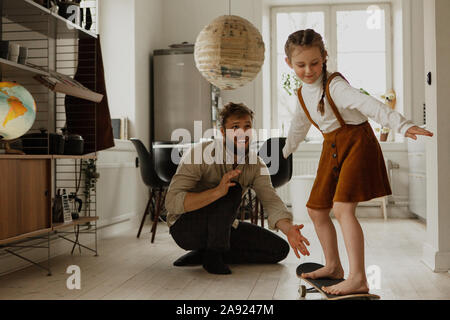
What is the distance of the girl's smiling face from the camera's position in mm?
2031

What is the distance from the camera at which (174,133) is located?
17.6 ft

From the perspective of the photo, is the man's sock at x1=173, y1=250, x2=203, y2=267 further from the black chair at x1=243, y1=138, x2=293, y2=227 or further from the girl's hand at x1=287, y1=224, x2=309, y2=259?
the black chair at x1=243, y1=138, x2=293, y2=227

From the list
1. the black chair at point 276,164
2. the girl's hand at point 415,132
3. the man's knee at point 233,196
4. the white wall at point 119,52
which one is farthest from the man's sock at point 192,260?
the white wall at point 119,52

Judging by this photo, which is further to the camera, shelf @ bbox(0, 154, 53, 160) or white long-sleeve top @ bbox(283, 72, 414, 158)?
shelf @ bbox(0, 154, 53, 160)

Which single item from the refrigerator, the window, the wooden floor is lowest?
the wooden floor

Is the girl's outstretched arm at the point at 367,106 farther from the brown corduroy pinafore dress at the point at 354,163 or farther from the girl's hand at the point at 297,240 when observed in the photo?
the girl's hand at the point at 297,240

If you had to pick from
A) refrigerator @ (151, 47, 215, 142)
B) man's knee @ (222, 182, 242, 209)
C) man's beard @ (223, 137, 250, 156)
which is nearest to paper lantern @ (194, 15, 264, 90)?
man's beard @ (223, 137, 250, 156)

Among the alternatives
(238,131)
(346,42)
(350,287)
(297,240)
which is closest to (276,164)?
(238,131)

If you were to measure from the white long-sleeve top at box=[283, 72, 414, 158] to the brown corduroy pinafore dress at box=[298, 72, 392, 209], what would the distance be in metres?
0.03

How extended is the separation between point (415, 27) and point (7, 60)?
452cm

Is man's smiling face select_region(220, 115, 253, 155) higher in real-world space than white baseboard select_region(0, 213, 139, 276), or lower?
higher

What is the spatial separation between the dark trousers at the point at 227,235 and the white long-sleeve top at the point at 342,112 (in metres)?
0.56

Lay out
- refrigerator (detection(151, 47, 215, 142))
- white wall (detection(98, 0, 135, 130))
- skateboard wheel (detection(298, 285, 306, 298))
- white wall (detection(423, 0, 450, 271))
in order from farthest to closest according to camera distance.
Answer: refrigerator (detection(151, 47, 215, 142)) → white wall (detection(98, 0, 135, 130)) → white wall (detection(423, 0, 450, 271)) → skateboard wheel (detection(298, 285, 306, 298))

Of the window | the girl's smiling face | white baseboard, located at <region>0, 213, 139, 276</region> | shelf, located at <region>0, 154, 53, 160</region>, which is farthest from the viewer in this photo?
the window
